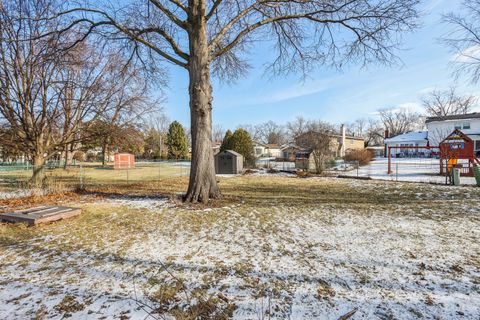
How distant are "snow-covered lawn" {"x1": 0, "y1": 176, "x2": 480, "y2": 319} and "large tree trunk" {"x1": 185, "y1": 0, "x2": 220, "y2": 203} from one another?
5.29 ft

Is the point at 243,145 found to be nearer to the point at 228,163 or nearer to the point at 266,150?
the point at 228,163

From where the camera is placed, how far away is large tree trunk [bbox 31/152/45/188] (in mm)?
11200

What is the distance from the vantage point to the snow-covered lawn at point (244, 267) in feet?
8.23

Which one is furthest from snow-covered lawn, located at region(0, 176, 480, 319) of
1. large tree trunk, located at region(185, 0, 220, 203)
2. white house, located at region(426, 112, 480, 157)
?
white house, located at region(426, 112, 480, 157)

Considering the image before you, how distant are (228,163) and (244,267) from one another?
55.9 feet

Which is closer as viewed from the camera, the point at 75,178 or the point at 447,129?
the point at 75,178

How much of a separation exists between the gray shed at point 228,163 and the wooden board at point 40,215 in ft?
46.9

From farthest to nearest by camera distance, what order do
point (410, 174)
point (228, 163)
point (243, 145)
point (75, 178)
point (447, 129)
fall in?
point (447, 129) → point (243, 145) → point (228, 163) → point (410, 174) → point (75, 178)

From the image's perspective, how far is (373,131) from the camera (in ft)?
259

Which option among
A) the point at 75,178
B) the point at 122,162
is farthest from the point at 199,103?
the point at 122,162

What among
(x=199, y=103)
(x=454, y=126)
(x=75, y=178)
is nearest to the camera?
(x=199, y=103)

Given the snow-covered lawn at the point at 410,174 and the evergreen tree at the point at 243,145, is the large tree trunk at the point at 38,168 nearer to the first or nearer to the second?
the evergreen tree at the point at 243,145

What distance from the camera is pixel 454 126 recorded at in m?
35.8

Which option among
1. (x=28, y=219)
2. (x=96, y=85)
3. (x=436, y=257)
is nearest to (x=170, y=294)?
(x=436, y=257)
